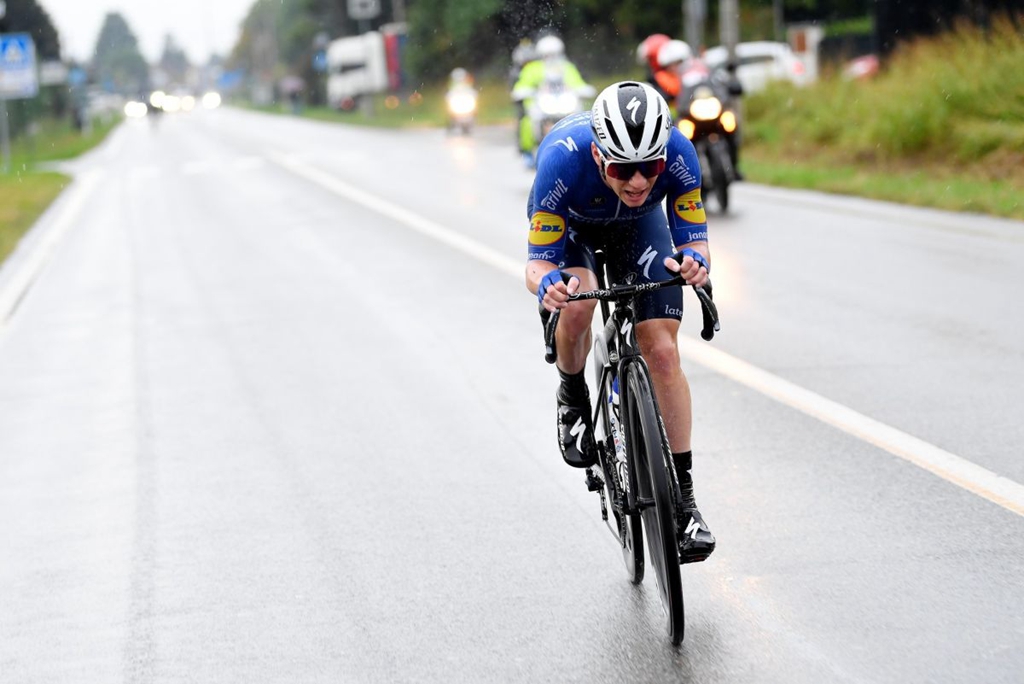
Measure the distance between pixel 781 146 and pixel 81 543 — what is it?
1859 centimetres

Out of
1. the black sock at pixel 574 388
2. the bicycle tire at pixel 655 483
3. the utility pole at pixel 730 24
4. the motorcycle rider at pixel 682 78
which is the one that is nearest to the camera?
the bicycle tire at pixel 655 483

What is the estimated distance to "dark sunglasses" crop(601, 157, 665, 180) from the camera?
15.2ft

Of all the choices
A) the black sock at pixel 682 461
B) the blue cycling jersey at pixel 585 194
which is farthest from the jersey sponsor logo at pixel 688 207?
the black sock at pixel 682 461

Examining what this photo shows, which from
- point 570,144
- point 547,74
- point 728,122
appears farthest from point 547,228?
point 547,74

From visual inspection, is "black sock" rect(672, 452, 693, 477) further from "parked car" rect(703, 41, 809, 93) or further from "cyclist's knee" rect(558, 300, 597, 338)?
"parked car" rect(703, 41, 809, 93)

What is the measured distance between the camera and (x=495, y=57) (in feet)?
228

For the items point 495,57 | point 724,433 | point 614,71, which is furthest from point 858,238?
point 495,57

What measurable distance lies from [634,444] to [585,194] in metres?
0.84

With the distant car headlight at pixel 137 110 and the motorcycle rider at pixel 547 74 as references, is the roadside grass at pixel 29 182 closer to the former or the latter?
the motorcycle rider at pixel 547 74

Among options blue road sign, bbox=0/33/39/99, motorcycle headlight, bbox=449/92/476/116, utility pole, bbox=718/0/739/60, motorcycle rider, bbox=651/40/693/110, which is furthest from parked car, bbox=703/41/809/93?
motorcycle rider, bbox=651/40/693/110

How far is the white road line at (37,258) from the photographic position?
44.7 feet

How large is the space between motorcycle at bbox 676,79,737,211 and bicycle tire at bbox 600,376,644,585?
11353 millimetres

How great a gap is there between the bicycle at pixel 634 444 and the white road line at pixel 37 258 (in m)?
7.94

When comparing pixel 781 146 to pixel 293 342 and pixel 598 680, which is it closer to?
pixel 293 342
